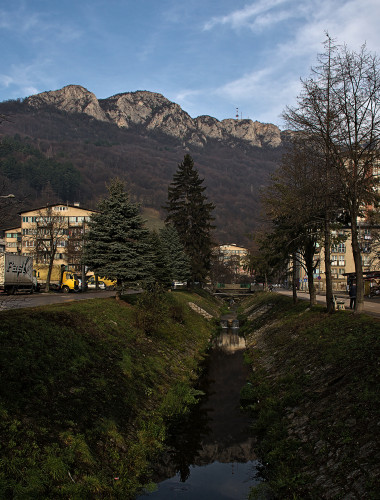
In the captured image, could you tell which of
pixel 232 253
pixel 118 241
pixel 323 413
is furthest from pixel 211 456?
pixel 232 253

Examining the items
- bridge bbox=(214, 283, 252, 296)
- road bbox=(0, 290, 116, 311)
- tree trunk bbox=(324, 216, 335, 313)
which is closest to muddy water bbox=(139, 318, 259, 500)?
road bbox=(0, 290, 116, 311)

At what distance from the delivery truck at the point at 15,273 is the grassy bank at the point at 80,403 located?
22.7 m

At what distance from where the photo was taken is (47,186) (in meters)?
→ 148

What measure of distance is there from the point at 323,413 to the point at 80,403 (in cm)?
672

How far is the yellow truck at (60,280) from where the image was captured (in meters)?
57.9

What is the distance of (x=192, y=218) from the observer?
190 feet

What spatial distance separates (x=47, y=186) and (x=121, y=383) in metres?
145

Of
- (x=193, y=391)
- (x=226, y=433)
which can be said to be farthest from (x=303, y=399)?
(x=193, y=391)

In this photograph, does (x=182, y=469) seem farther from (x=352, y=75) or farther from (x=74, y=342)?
(x=352, y=75)

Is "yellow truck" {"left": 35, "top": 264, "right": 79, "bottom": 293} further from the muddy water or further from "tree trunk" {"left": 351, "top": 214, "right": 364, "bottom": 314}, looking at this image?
"tree trunk" {"left": 351, "top": 214, "right": 364, "bottom": 314}

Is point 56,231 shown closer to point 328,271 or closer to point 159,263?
point 159,263

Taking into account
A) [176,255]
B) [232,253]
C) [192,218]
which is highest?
[232,253]

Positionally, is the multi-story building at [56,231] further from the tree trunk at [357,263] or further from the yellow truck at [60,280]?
the tree trunk at [357,263]

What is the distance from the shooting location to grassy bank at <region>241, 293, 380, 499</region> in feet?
26.8
